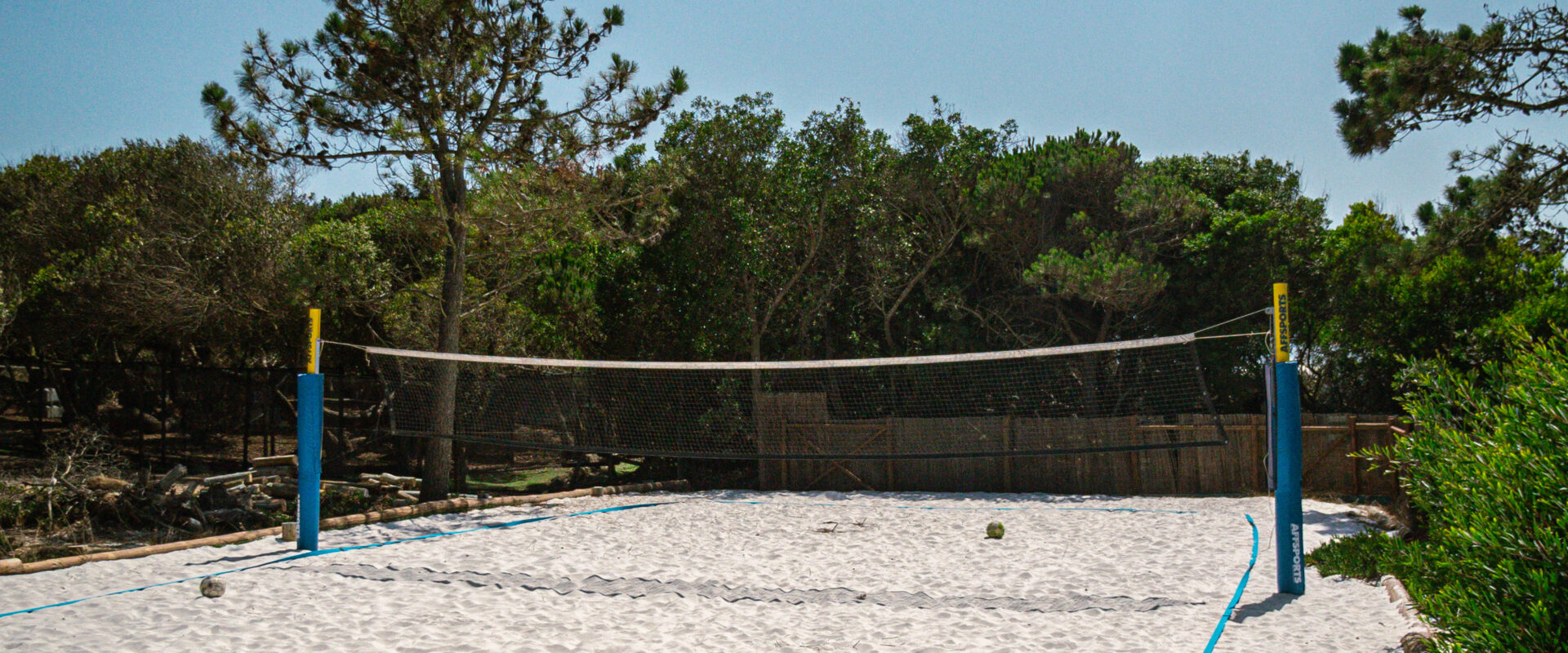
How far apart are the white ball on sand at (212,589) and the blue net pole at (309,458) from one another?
1.78 meters

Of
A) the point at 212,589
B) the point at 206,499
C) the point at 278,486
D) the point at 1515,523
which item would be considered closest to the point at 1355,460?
the point at 1515,523

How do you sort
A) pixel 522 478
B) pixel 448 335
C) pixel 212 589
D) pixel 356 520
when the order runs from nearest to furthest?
pixel 212 589
pixel 356 520
pixel 448 335
pixel 522 478

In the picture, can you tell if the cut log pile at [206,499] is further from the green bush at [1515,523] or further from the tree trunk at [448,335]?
the green bush at [1515,523]

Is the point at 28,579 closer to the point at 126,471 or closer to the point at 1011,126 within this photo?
the point at 126,471

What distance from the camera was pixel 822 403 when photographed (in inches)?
589

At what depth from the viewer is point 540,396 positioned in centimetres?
1575

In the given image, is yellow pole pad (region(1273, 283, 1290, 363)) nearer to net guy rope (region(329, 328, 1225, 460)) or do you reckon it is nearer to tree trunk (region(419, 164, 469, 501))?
net guy rope (region(329, 328, 1225, 460))

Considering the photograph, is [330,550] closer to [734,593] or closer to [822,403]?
[734,593]

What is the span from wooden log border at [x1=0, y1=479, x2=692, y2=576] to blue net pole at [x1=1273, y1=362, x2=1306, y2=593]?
8.11m

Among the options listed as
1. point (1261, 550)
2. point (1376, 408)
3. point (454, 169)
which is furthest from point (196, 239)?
point (1376, 408)

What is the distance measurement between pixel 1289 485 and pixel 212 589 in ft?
23.2

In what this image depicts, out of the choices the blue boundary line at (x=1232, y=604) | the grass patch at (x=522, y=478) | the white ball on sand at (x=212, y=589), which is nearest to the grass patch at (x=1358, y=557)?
the blue boundary line at (x=1232, y=604)

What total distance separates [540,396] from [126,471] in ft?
19.4

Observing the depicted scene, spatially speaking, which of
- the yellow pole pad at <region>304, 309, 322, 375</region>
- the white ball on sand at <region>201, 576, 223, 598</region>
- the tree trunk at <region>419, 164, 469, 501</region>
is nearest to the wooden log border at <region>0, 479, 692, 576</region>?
the tree trunk at <region>419, 164, 469, 501</region>
